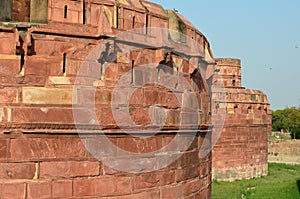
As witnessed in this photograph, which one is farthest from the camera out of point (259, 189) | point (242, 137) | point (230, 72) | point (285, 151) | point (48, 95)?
point (285, 151)

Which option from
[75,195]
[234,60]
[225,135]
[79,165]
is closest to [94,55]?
[79,165]

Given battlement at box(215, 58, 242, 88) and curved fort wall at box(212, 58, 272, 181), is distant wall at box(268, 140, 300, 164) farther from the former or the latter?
curved fort wall at box(212, 58, 272, 181)

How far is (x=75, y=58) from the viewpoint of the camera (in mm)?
3615

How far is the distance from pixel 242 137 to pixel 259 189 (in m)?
3.28

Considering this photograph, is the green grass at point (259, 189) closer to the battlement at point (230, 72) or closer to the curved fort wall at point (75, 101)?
the battlement at point (230, 72)

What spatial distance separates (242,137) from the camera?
18641 millimetres

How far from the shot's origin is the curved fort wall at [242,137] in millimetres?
17781

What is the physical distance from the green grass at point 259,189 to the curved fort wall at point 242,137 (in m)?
0.55

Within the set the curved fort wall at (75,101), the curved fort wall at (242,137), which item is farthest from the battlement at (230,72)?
the curved fort wall at (75,101)

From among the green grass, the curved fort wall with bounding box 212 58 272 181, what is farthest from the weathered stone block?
the curved fort wall with bounding box 212 58 272 181

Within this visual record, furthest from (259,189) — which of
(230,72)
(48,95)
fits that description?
(48,95)

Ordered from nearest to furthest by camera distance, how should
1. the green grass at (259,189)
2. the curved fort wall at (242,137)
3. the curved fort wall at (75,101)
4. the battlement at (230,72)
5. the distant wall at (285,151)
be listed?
the curved fort wall at (75,101), the green grass at (259,189), the curved fort wall at (242,137), the battlement at (230,72), the distant wall at (285,151)

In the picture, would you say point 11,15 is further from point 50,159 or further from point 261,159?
point 261,159

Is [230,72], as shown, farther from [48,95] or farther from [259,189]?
[48,95]
